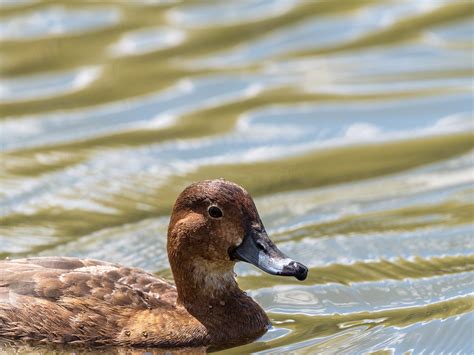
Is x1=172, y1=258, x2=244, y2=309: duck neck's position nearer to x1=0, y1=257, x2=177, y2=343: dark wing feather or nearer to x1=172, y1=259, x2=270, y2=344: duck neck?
x1=172, y1=259, x2=270, y2=344: duck neck

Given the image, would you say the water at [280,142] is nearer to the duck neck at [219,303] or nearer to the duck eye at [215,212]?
the duck neck at [219,303]

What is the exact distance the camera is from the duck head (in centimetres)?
934

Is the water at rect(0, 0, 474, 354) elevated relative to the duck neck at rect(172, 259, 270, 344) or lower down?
elevated

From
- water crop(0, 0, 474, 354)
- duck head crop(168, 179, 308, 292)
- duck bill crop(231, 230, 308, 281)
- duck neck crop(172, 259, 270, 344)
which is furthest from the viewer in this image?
water crop(0, 0, 474, 354)

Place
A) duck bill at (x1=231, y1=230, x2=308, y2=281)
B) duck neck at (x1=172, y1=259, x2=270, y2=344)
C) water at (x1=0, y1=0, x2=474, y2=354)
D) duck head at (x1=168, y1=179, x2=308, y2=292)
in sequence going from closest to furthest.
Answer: duck bill at (x1=231, y1=230, x2=308, y2=281) → duck head at (x1=168, y1=179, x2=308, y2=292) → duck neck at (x1=172, y1=259, x2=270, y2=344) → water at (x1=0, y1=0, x2=474, y2=354)

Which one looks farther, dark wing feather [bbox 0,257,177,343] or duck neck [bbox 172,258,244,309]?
duck neck [bbox 172,258,244,309]

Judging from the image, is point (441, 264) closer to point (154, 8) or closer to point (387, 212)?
point (387, 212)

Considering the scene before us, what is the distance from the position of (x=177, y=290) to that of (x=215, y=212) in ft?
2.31

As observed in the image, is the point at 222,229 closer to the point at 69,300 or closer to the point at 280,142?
the point at 69,300

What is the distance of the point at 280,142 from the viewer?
45.4ft

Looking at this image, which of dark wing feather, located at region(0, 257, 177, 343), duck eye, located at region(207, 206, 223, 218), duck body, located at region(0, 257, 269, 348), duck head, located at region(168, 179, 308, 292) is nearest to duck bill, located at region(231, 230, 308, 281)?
duck head, located at region(168, 179, 308, 292)

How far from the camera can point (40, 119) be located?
14.4 meters

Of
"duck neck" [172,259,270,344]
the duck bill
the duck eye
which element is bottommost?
"duck neck" [172,259,270,344]

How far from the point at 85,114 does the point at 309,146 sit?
100 inches
